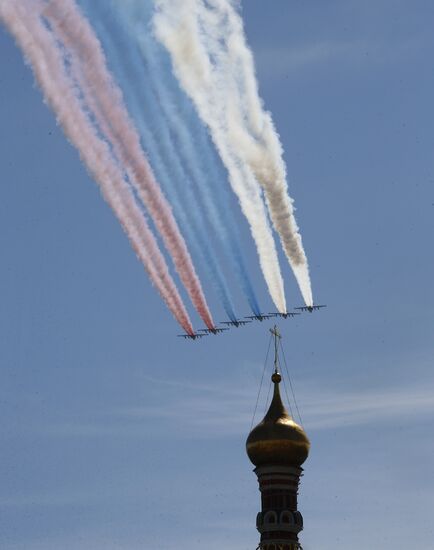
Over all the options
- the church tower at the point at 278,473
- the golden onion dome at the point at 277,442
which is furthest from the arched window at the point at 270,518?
the golden onion dome at the point at 277,442

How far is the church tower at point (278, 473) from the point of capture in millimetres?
94062

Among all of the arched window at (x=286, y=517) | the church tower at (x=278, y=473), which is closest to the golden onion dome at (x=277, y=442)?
the church tower at (x=278, y=473)

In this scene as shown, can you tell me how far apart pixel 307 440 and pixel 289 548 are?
7321 millimetres

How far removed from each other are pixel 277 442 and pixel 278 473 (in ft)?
7.88

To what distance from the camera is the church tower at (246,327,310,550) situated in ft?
309

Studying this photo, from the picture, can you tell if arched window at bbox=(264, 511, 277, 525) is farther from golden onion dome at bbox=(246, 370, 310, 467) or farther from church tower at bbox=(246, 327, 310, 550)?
golden onion dome at bbox=(246, 370, 310, 467)

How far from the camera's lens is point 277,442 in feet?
308

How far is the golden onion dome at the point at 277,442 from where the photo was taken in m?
94.1

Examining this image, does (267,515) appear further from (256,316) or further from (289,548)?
(256,316)

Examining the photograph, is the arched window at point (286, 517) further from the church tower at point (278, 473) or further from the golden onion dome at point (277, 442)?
the golden onion dome at point (277, 442)

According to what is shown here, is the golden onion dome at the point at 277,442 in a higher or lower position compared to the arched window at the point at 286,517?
higher

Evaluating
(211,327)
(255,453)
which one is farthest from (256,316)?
(255,453)

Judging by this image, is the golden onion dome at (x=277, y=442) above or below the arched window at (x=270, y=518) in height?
above

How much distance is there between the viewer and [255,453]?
→ 94688 millimetres
